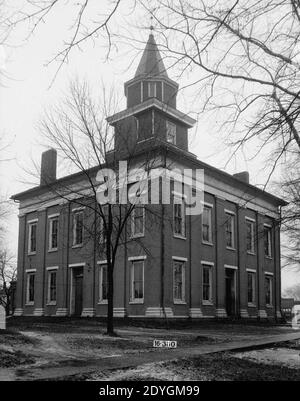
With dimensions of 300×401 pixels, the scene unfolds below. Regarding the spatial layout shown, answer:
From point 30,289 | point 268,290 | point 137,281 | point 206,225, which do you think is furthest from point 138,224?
point 268,290

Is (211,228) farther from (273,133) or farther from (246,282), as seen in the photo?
(273,133)

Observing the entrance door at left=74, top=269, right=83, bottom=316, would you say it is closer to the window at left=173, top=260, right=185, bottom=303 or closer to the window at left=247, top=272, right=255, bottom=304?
the window at left=173, top=260, right=185, bottom=303

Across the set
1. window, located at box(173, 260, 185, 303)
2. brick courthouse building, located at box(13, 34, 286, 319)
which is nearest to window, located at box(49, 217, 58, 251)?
brick courthouse building, located at box(13, 34, 286, 319)

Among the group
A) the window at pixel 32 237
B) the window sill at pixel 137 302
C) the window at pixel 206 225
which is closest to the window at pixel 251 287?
the window at pixel 206 225

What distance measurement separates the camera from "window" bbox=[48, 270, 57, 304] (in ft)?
105

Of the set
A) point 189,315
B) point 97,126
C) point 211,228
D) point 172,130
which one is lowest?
point 189,315

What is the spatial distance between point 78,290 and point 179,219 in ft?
26.8

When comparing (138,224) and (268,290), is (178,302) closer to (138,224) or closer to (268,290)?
(138,224)

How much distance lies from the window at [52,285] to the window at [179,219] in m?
9.73

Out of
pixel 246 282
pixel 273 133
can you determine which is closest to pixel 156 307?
pixel 246 282

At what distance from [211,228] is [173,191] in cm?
451

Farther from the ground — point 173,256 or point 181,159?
point 181,159

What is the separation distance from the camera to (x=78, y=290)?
99.6ft
